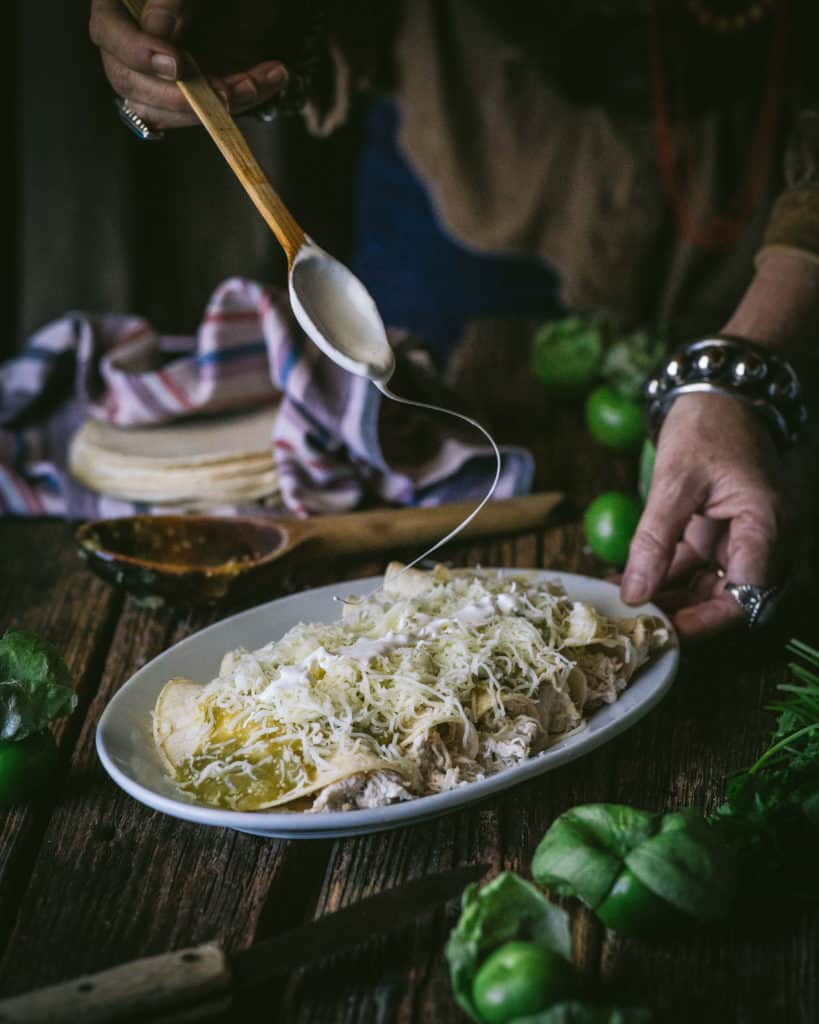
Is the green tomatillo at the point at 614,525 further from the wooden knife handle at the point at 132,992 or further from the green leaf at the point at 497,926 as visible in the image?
the wooden knife handle at the point at 132,992

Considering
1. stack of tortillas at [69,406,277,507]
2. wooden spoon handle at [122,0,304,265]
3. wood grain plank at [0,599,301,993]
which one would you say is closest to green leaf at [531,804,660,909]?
wood grain plank at [0,599,301,993]

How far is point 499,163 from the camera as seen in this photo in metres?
3.71

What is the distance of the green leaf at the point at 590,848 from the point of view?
45.3 inches

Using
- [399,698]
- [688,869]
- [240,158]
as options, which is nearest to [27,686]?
A: [399,698]

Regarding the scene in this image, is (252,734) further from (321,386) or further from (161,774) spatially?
(321,386)

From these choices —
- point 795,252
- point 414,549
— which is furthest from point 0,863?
point 795,252

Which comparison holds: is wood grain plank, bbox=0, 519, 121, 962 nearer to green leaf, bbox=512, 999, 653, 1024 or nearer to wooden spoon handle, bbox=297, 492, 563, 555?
wooden spoon handle, bbox=297, 492, 563, 555

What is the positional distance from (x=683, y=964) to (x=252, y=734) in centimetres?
55

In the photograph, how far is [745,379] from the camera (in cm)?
182

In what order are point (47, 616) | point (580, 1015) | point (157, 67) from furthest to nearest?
point (47, 616) → point (157, 67) → point (580, 1015)

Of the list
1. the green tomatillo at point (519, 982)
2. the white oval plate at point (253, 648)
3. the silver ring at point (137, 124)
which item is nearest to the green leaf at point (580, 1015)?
the green tomatillo at point (519, 982)

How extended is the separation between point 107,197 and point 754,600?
3082 mm

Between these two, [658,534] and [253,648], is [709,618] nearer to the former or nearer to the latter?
[658,534]

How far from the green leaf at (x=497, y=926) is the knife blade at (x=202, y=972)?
8 centimetres
